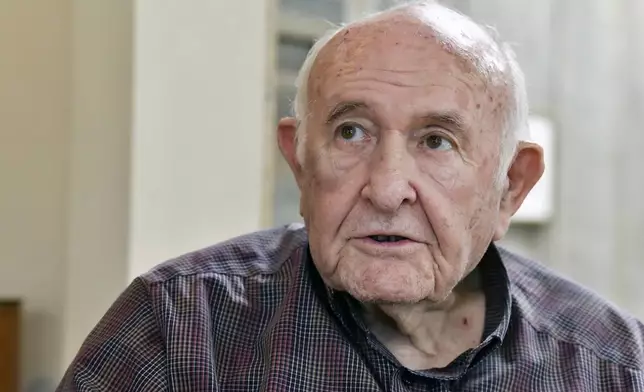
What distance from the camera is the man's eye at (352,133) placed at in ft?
3.30

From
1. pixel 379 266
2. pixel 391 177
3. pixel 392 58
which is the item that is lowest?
pixel 379 266

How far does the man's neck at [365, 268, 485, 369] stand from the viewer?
1.11 meters

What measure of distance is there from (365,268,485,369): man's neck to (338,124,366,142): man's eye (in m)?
0.24

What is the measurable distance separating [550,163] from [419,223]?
7.58 ft

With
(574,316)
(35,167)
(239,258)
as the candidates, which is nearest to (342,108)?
(239,258)

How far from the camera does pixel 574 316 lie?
1.20 m

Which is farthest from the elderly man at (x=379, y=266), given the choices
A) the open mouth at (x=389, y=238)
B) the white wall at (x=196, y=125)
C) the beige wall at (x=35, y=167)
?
the beige wall at (x=35, y=167)

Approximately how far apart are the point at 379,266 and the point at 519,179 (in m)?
0.30

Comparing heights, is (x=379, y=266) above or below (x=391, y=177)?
below

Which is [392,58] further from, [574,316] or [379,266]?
[574,316]

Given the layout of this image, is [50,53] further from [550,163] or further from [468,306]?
[550,163]

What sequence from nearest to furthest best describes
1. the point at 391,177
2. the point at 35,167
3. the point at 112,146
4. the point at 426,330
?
1. the point at 391,177
2. the point at 426,330
3. the point at 112,146
4. the point at 35,167

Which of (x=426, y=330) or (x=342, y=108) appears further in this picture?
(x=426, y=330)

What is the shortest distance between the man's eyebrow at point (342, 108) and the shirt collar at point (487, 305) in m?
0.21
